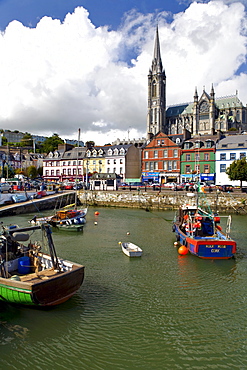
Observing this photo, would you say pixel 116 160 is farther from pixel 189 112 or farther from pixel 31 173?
pixel 189 112

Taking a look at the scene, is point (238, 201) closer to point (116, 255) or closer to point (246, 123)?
point (116, 255)

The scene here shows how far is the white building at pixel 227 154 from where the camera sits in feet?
200

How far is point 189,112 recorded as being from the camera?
485 ft

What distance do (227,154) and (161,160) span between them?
52.7 ft

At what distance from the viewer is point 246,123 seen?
14012 cm

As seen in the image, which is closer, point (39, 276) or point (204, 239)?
point (39, 276)

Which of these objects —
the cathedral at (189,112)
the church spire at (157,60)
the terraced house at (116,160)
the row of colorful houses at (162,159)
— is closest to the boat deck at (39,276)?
the row of colorful houses at (162,159)

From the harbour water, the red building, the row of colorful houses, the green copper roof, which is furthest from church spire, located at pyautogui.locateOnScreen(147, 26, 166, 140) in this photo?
the harbour water

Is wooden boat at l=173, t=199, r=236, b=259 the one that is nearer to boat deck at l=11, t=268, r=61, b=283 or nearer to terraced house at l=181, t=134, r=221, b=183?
boat deck at l=11, t=268, r=61, b=283

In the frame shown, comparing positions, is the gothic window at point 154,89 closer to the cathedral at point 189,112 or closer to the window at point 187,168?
the cathedral at point 189,112

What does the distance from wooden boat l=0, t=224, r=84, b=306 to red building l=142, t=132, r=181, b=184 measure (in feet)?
189

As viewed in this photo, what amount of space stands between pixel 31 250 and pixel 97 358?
681cm

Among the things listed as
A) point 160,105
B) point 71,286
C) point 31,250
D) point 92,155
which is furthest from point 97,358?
point 160,105

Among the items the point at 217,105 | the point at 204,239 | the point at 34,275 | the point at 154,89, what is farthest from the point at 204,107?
the point at 34,275
